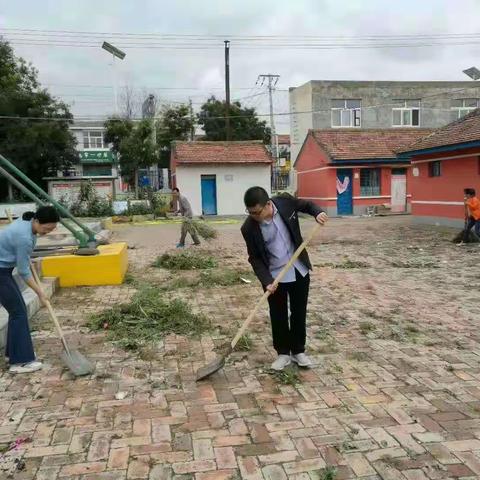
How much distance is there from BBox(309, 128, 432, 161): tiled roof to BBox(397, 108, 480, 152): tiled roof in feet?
24.5

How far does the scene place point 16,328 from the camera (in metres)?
4.63

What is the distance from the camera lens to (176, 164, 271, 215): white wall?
28.4 m

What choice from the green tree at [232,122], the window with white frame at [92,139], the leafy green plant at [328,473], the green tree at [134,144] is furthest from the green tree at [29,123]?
the window with white frame at [92,139]

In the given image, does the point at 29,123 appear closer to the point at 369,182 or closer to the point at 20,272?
the point at 369,182

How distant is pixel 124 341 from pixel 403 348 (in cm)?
277

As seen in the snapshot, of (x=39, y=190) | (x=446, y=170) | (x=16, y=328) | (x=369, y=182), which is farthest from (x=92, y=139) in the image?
(x=16, y=328)

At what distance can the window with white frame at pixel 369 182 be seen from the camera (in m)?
27.3

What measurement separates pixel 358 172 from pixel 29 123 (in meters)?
18.3

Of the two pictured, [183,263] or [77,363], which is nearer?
[77,363]

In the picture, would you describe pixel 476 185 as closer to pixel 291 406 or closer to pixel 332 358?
pixel 332 358

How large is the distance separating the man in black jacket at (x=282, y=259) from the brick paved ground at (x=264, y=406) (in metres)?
0.36

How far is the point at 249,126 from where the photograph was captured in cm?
4741

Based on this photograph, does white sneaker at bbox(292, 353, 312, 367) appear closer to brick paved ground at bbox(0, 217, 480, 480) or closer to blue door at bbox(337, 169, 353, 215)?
brick paved ground at bbox(0, 217, 480, 480)

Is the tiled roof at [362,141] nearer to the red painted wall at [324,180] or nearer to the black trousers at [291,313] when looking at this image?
the red painted wall at [324,180]
